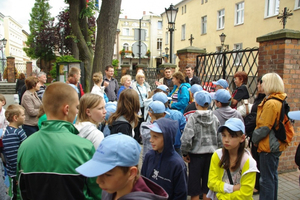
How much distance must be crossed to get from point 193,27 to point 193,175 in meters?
30.0

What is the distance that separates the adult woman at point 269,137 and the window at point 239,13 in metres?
21.7

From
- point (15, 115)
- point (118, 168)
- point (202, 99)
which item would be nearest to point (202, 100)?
point (202, 99)

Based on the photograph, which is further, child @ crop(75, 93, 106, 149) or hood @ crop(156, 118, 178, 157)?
child @ crop(75, 93, 106, 149)

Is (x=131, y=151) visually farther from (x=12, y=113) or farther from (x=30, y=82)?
(x=30, y=82)

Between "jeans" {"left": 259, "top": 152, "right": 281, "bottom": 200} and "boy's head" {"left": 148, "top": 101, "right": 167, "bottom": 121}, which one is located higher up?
"boy's head" {"left": 148, "top": 101, "right": 167, "bottom": 121}

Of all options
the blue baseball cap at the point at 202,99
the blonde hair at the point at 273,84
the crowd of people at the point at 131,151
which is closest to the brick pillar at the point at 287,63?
the crowd of people at the point at 131,151

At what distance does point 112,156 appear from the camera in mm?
1408

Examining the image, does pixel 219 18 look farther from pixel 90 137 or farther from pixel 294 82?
pixel 90 137

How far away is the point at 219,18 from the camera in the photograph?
26.0 m

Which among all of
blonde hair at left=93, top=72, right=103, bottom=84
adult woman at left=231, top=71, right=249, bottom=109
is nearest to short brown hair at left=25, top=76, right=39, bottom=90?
blonde hair at left=93, top=72, right=103, bottom=84

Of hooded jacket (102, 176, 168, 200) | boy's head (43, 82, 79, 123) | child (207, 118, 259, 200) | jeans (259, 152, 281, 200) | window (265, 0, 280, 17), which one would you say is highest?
window (265, 0, 280, 17)

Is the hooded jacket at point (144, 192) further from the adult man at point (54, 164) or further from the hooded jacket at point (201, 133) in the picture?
the hooded jacket at point (201, 133)

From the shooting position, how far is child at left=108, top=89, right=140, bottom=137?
10.0 feet

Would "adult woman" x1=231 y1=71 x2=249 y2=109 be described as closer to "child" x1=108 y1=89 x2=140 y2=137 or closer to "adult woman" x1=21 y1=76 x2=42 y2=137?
"child" x1=108 y1=89 x2=140 y2=137
